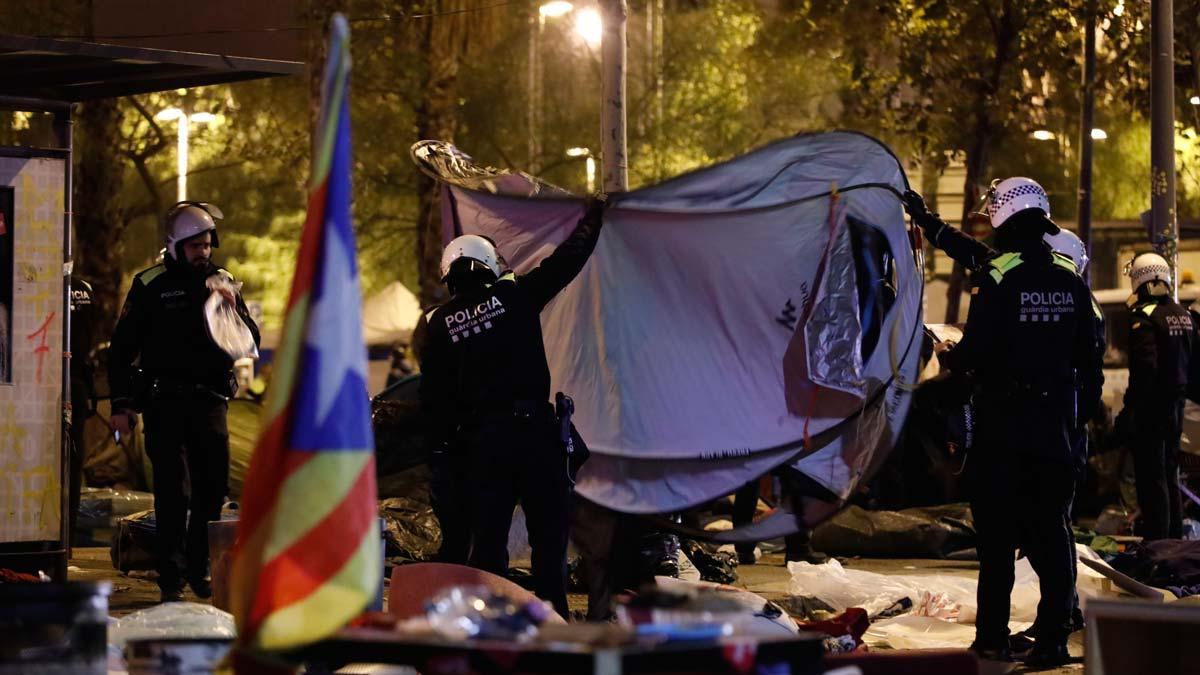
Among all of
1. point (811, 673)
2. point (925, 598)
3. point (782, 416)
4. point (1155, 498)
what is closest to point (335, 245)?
point (811, 673)

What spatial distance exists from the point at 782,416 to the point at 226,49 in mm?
3561

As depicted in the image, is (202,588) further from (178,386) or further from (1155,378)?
(1155,378)

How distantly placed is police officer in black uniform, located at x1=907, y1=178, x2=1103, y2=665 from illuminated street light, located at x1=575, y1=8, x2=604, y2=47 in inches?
970

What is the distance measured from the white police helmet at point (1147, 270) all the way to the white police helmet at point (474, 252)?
254 inches

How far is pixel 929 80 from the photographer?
2528 centimetres

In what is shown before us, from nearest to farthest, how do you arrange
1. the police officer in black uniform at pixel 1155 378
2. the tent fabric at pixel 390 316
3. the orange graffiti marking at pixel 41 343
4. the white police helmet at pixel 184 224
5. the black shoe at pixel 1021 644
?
→ the black shoe at pixel 1021 644, the orange graffiti marking at pixel 41 343, the white police helmet at pixel 184 224, the police officer in black uniform at pixel 1155 378, the tent fabric at pixel 390 316

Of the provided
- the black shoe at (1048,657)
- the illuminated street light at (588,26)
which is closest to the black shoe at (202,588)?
the black shoe at (1048,657)

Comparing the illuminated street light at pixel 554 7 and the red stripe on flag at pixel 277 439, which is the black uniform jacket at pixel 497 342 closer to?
the red stripe on flag at pixel 277 439

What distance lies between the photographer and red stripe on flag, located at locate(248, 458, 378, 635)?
14.8 ft

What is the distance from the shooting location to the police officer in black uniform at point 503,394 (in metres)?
8.47

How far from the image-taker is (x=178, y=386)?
10031 millimetres

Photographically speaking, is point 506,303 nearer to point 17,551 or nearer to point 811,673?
point 17,551

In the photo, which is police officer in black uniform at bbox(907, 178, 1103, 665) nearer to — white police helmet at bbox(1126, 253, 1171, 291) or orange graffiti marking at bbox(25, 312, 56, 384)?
orange graffiti marking at bbox(25, 312, 56, 384)

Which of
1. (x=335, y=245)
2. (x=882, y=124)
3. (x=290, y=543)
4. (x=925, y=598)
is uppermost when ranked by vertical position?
(x=882, y=124)
